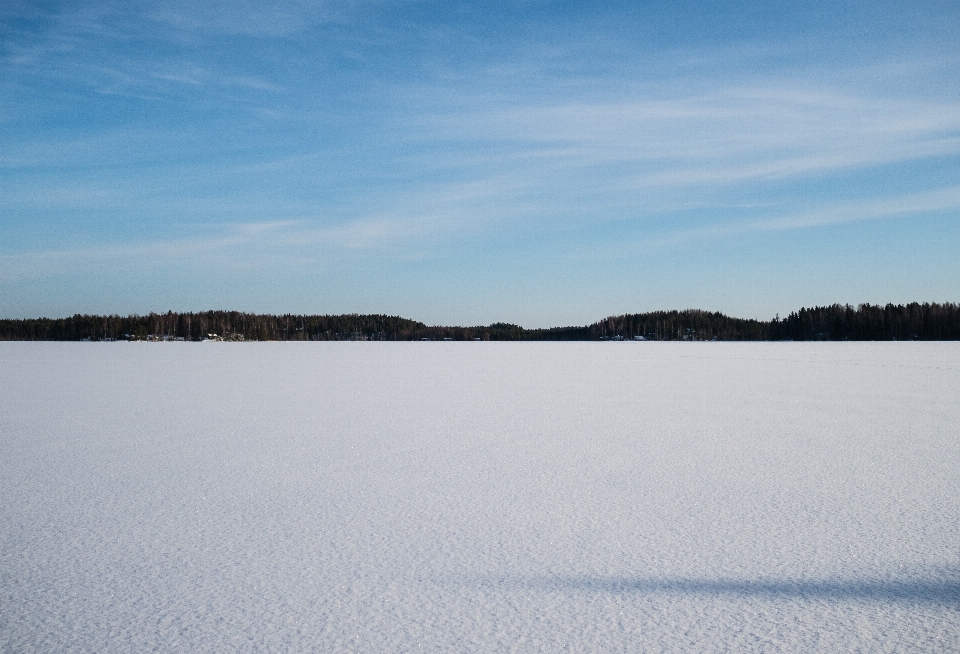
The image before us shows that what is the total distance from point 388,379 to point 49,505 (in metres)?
9.91

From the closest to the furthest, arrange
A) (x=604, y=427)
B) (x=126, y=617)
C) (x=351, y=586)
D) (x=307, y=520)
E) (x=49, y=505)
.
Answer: (x=126, y=617)
(x=351, y=586)
(x=307, y=520)
(x=49, y=505)
(x=604, y=427)

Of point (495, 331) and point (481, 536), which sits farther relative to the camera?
point (495, 331)

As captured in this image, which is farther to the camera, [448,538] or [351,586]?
[448,538]

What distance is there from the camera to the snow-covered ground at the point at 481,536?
6.86 ft

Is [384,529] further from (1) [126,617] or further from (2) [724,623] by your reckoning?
(2) [724,623]

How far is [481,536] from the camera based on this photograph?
2.99 metres

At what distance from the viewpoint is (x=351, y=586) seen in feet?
7.89

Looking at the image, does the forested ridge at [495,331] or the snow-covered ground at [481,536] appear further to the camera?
the forested ridge at [495,331]

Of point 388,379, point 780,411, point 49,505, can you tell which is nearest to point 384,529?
point 49,505

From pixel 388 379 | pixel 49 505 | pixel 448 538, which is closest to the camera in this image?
pixel 448 538

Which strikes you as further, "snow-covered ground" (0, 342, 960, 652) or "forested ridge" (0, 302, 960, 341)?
"forested ridge" (0, 302, 960, 341)

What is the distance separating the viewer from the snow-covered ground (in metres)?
2.09

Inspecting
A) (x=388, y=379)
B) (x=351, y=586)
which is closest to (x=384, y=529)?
(x=351, y=586)

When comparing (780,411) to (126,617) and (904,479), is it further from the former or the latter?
(126,617)
